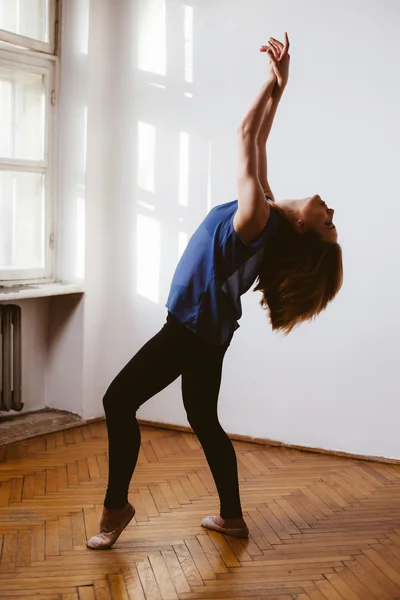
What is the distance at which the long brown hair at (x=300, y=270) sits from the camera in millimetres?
2756

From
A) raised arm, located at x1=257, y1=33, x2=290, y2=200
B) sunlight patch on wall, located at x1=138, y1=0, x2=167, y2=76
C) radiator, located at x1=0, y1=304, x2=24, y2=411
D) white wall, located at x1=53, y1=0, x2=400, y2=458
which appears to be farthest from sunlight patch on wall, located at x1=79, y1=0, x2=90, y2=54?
raised arm, located at x1=257, y1=33, x2=290, y2=200

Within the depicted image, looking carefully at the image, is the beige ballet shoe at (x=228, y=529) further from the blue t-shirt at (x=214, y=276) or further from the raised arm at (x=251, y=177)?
the raised arm at (x=251, y=177)

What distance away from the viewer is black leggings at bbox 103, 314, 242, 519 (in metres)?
2.85

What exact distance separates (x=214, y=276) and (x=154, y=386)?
45cm

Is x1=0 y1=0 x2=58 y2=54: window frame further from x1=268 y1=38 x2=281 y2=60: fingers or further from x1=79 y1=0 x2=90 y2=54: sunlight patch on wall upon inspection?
x1=268 y1=38 x2=281 y2=60: fingers

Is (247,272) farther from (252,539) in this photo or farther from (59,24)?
(59,24)

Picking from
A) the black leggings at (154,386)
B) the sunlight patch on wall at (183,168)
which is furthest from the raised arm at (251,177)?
the sunlight patch on wall at (183,168)

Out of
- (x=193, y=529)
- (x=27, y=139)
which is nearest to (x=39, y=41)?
(x=27, y=139)

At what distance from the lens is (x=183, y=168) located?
183 inches

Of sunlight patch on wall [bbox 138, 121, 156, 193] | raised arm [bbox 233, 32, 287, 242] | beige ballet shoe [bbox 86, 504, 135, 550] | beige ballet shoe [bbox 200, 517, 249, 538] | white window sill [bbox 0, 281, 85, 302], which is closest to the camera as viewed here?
raised arm [bbox 233, 32, 287, 242]

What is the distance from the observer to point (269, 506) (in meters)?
3.49

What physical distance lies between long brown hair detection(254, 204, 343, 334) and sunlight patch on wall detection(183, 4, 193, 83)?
206 cm

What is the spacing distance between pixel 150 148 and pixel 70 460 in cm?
185

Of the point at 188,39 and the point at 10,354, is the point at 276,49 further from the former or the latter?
the point at 10,354
